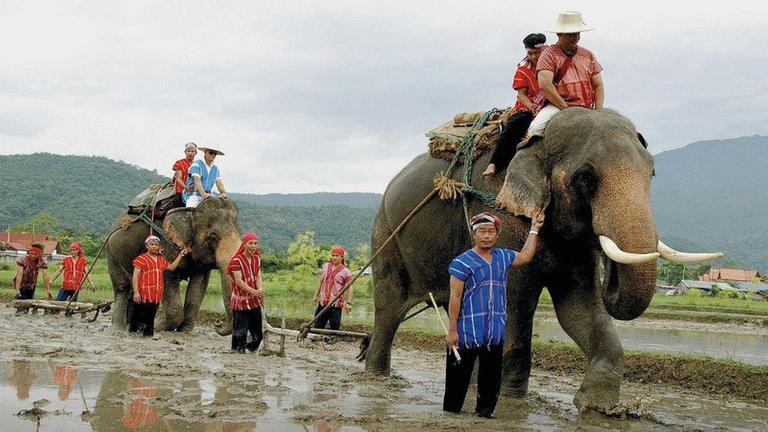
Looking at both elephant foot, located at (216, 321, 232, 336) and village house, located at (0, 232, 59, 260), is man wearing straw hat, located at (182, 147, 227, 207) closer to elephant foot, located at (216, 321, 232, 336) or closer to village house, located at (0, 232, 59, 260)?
elephant foot, located at (216, 321, 232, 336)

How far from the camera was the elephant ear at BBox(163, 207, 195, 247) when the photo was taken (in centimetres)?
1348

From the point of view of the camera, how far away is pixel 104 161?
171m

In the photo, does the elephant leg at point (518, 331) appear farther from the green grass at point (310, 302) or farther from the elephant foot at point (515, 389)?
the green grass at point (310, 302)

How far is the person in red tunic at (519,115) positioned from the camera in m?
7.59

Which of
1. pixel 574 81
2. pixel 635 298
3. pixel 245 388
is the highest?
pixel 574 81

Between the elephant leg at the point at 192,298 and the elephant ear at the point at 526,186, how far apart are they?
853cm

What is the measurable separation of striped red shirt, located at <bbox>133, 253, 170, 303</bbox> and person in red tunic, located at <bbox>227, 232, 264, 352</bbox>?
6.75 ft

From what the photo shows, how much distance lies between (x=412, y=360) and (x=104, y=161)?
16928 centimetres

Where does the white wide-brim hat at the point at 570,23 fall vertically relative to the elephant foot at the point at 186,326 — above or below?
above

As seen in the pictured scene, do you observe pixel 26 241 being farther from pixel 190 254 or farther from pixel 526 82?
pixel 526 82

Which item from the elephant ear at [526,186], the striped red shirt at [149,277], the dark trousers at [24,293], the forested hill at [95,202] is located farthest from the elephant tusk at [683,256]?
the forested hill at [95,202]

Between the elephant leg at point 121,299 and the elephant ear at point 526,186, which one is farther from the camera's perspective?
the elephant leg at point 121,299

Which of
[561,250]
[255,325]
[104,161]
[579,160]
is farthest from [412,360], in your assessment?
[104,161]

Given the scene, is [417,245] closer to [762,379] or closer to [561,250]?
[561,250]
